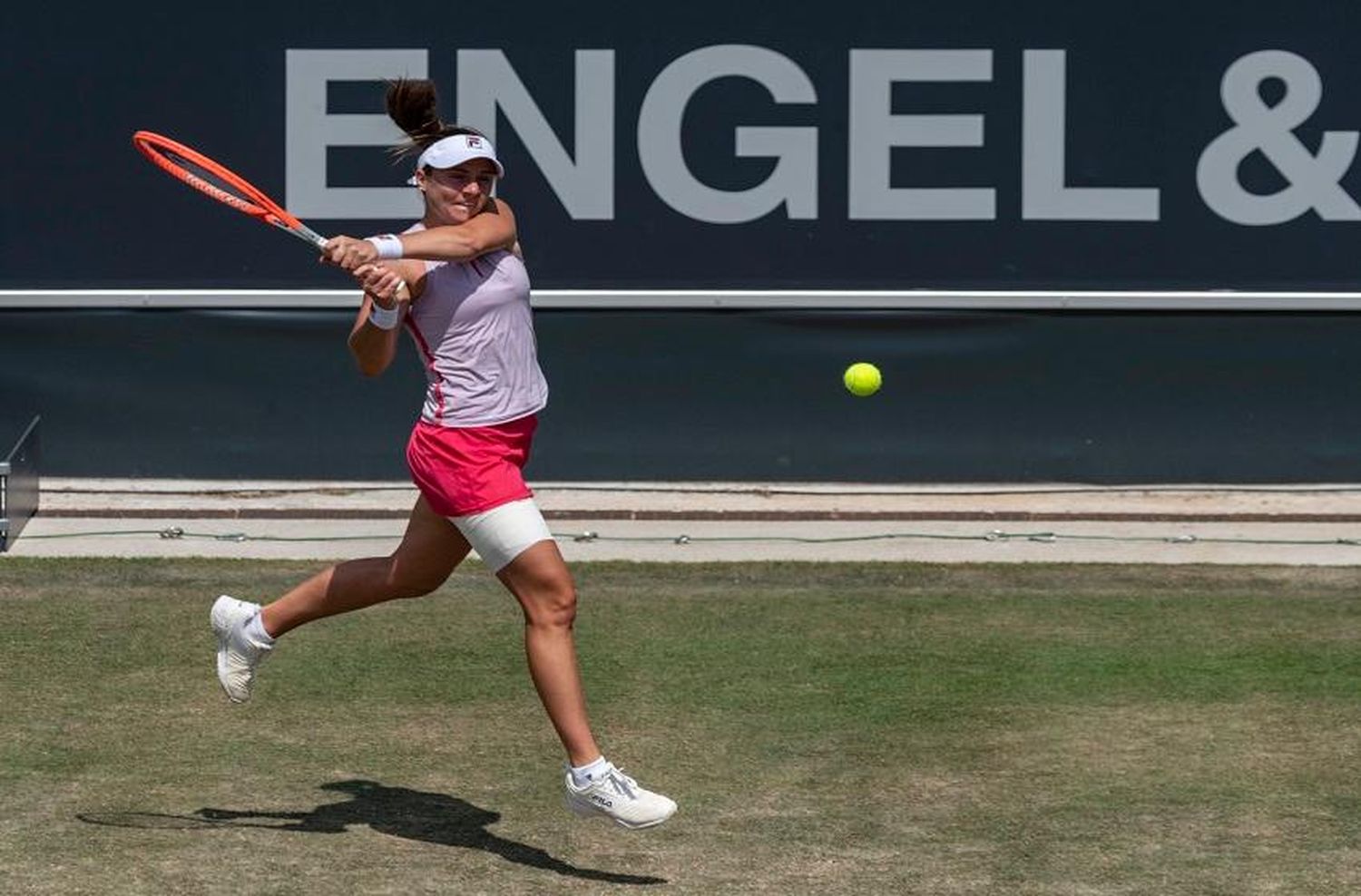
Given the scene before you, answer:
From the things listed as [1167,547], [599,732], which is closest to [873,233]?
[1167,547]

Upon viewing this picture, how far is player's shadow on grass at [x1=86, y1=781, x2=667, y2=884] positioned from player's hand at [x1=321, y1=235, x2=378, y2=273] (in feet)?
4.69

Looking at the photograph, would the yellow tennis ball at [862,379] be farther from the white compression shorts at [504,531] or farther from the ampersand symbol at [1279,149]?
the white compression shorts at [504,531]

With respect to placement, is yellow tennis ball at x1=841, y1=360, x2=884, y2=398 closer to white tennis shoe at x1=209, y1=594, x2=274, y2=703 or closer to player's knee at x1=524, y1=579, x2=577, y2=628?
white tennis shoe at x1=209, y1=594, x2=274, y2=703

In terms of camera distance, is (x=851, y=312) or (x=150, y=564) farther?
(x=851, y=312)

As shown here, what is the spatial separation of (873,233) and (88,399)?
3618 mm

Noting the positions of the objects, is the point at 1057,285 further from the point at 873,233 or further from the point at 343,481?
the point at 343,481

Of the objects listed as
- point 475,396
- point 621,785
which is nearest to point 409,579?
point 475,396

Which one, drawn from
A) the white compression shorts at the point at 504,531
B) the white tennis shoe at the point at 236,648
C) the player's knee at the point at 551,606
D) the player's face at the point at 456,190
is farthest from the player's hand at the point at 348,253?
the white tennis shoe at the point at 236,648

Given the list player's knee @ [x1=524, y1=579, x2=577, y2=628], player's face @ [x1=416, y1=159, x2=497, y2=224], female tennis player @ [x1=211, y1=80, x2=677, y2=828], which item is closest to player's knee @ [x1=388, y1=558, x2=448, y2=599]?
female tennis player @ [x1=211, y1=80, x2=677, y2=828]

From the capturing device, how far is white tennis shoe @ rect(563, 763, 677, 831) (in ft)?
19.9

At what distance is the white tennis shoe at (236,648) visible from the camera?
6758mm

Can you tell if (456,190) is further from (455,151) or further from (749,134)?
(749,134)

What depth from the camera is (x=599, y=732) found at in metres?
7.33

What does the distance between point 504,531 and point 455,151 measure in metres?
0.96
